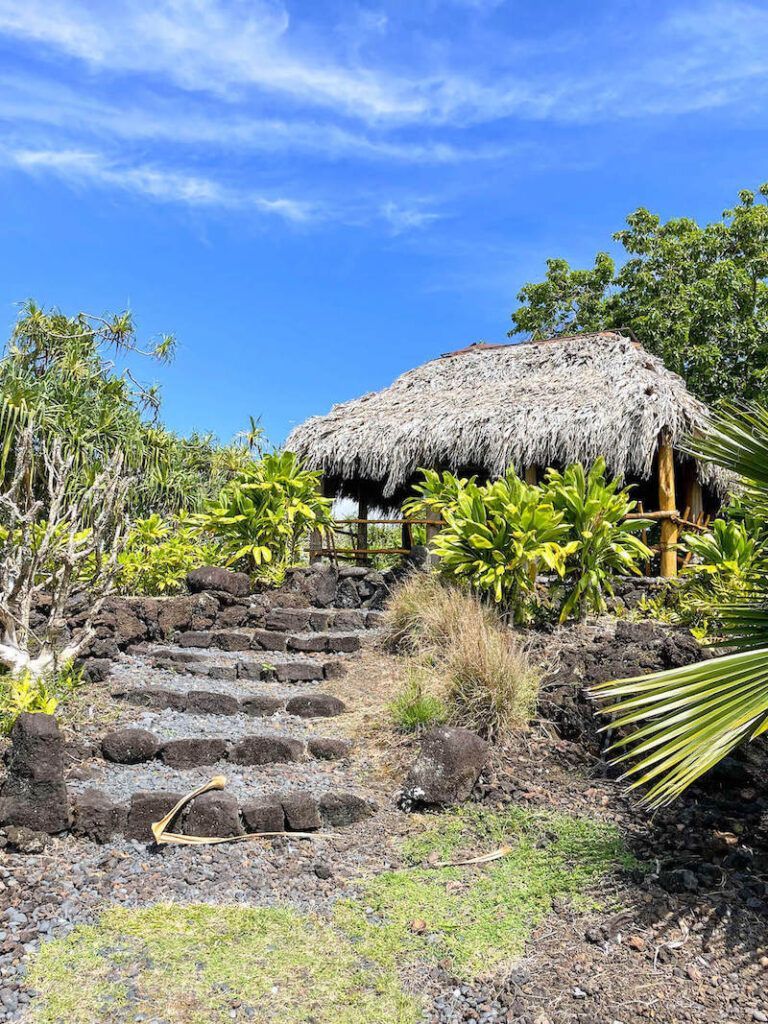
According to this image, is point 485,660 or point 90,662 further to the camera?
point 90,662

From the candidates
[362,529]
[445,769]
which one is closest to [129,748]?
[445,769]

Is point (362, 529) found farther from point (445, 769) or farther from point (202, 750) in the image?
point (445, 769)

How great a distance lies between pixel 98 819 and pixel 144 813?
0.24 meters

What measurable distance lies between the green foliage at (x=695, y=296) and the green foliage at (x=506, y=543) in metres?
10.8

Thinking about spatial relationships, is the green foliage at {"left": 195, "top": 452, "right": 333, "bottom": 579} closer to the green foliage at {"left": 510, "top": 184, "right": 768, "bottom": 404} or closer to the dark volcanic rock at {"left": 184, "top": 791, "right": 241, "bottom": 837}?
the dark volcanic rock at {"left": 184, "top": 791, "right": 241, "bottom": 837}

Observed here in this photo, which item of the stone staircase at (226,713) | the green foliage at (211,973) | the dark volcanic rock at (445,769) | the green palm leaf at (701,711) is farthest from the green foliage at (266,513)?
the green palm leaf at (701,711)

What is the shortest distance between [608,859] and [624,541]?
3.74 metres

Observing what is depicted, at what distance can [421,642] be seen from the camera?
7148mm

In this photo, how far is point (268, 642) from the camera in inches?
318

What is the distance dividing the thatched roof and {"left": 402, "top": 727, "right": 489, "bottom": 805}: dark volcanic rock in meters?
6.11

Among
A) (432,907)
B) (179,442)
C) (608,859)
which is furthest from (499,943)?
(179,442)

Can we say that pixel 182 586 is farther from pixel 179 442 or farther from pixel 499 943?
pixel 179 442

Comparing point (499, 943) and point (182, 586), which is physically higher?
point (182, 586)

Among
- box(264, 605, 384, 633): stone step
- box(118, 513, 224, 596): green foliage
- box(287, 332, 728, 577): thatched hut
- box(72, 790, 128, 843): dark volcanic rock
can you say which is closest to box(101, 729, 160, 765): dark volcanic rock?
box(72, 790, 128, 843): dark volcanic rock
